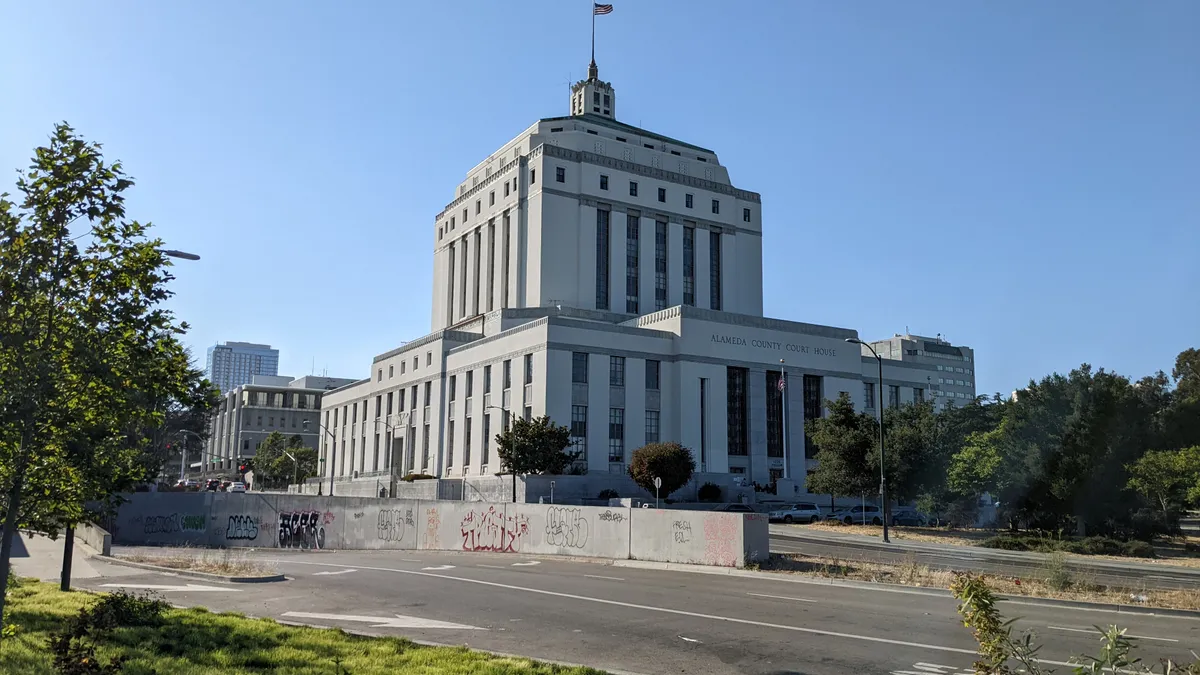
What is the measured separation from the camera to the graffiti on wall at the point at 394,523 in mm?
39906

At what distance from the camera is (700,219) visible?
94.5 meters

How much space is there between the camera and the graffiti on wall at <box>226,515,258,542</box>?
44.4 m

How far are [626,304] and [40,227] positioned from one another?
79.9m

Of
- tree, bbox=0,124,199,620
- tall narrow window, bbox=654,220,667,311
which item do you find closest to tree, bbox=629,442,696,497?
tall narrow window, bbox=654,220,667,311

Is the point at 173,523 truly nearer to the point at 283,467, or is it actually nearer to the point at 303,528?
the point at 303,528

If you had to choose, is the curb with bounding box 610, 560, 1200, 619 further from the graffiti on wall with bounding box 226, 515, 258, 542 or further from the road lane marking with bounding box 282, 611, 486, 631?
the graffiti on wall with bounding box 226, 515, 258, 542

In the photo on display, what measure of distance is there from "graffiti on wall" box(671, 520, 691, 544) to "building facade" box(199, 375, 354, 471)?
124380 mm

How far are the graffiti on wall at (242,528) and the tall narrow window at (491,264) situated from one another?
4988cm

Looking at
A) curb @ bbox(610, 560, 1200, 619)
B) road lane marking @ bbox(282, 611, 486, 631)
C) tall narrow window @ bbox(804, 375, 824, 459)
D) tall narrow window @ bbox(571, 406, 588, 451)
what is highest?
tall narrow window @ bbox(804, 375, 824, 459)

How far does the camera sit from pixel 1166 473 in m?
37.6

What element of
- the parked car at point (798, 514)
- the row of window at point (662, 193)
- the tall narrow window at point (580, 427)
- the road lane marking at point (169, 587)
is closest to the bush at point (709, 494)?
the parked car at point (798, 514)

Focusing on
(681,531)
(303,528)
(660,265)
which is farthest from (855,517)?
(660,265)

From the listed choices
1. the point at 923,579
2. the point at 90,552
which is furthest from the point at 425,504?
the point at 923,579

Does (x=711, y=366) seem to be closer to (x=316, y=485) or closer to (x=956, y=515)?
(x=956, y=515)
